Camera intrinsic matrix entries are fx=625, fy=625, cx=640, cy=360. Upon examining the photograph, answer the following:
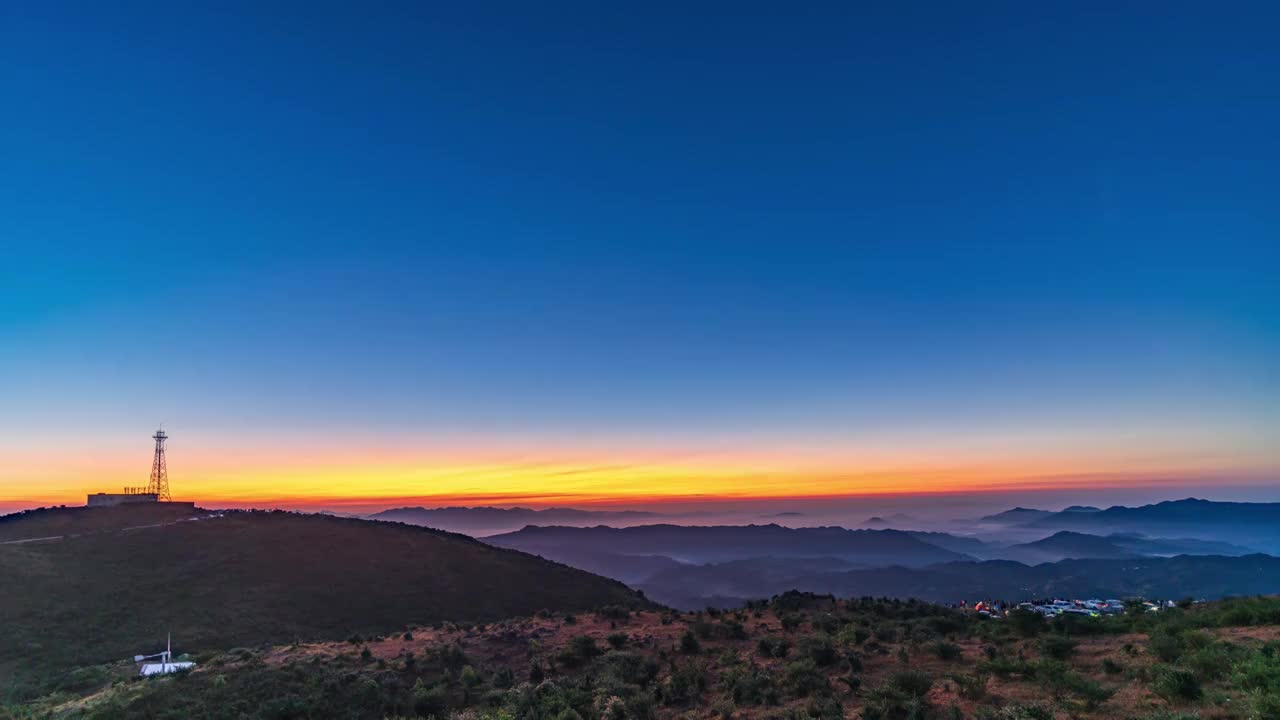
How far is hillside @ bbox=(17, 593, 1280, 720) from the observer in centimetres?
1430

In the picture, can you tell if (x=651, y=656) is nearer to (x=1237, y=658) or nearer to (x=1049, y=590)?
(x=1237, y=658)

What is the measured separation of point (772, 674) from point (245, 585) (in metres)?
46.6

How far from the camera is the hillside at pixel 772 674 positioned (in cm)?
1430

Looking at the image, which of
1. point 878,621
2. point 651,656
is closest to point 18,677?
point 651,656

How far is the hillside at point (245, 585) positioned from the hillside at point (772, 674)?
1305cm

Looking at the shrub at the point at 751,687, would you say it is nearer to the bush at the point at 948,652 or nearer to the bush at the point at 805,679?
the bush at the point at 805,679

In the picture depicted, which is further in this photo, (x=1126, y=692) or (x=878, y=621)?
(x=878, y=621)

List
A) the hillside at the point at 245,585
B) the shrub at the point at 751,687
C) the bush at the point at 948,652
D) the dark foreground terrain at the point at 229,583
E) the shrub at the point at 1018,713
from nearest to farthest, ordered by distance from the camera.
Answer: the shrub at the point at 1018,713 < the shrub at the point at 751,687 < the bush at the point at 948,652 < the dark foreground terrain at the point at 229,583 < the hillside at the point at 245,585

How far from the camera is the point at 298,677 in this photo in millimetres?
21516

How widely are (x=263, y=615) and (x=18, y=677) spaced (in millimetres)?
14395

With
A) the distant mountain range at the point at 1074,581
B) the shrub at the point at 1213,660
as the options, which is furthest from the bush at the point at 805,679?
the distant mountain range at the point at 1074,581

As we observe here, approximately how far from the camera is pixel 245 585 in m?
48.4

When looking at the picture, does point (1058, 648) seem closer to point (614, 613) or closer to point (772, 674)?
point (772, 674)

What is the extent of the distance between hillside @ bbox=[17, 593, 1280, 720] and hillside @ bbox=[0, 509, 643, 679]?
13055mm
